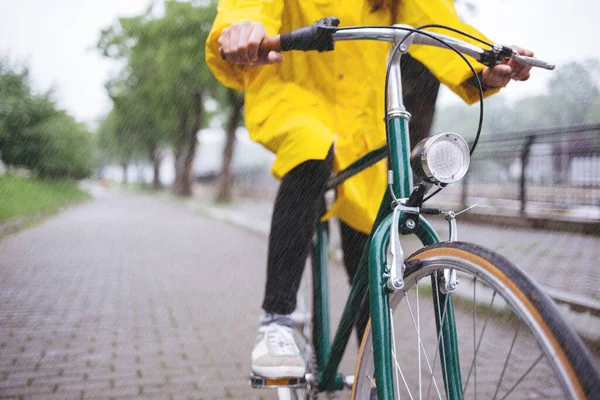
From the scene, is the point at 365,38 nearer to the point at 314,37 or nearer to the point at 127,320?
the point at 314,37

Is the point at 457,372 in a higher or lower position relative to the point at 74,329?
higher

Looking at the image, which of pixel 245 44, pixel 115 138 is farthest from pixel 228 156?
pixel 245 44

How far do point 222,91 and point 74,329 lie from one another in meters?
20.7

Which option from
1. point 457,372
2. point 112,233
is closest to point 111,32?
point 112,233

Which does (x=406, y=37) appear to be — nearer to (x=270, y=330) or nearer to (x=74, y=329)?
(x=270, y=330)

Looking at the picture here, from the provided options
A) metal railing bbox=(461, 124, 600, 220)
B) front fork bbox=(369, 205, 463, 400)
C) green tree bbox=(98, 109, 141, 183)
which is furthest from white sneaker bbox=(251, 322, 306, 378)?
green tree bbox=(98, 109, 141, 183)

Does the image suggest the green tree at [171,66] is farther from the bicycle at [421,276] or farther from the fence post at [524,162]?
the bicycle at [421,276]

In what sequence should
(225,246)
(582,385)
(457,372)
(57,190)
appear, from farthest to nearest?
(57,190) < (225,246) < (457,372) < (582,385)

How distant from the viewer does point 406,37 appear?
1402 mm

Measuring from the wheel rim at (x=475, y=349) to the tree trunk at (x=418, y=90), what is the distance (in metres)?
0.66

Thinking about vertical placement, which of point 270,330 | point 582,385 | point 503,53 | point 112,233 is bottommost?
point 112,233

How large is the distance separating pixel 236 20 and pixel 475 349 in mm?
1090

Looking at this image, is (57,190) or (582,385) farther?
(57,190)

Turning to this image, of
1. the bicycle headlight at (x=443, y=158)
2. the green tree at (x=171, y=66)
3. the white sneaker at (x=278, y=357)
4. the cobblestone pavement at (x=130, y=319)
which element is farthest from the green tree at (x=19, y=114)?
the green tree at (x=171, y=66)
